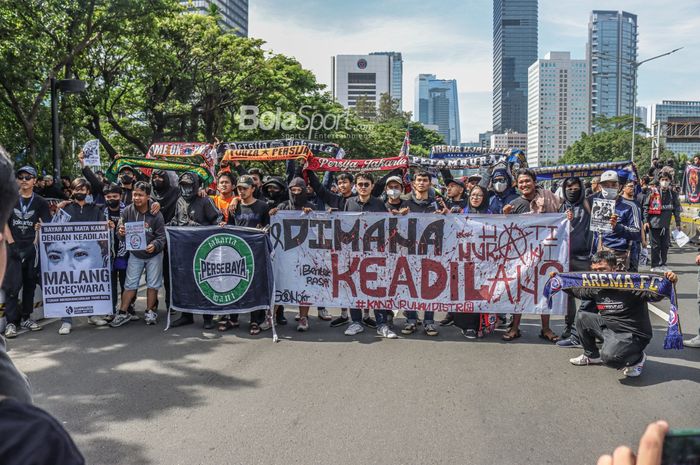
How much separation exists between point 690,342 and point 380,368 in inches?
146

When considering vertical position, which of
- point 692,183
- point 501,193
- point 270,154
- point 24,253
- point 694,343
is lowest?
Answer: point 694,343

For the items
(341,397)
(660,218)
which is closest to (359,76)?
(660,218)

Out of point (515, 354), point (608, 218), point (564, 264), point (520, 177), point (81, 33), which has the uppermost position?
point (81, 33)

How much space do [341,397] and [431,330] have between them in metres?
2.50

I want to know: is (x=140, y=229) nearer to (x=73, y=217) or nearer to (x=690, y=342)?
(x=73, y=217)

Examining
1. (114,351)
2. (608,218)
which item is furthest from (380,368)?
(608,218)

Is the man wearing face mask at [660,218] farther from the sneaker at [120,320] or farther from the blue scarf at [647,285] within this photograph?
the sneaker at [120,320]

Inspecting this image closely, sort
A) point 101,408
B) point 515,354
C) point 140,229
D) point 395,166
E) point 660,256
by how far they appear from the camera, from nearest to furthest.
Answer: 1. point 101,408
2. point 515,354
3. point 140,229
4. point 395,166
5. point 660,256

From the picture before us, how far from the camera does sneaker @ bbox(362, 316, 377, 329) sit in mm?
7733

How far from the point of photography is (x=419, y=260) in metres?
7.37

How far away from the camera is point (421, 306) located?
7.32 meters

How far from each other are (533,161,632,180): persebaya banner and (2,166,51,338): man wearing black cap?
23.8ft

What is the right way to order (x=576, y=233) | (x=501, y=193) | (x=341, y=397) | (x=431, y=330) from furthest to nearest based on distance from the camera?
(x=501, y=193), (x=431, y=330), (x=576, y=233), (x=341, y=397)

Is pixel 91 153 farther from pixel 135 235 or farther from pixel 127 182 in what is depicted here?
pixel 135 235
